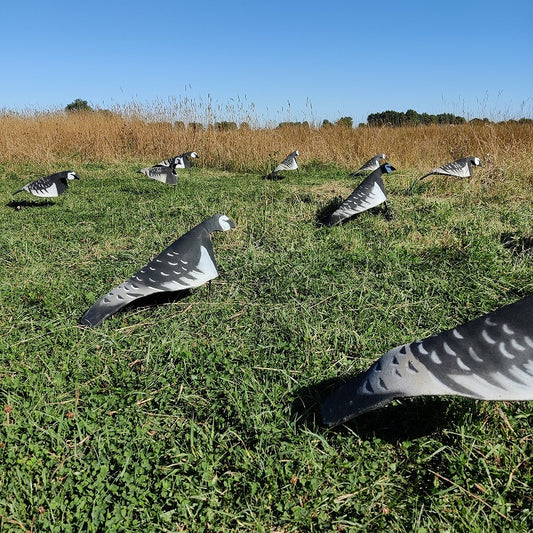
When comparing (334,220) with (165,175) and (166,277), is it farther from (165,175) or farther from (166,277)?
(165,175)

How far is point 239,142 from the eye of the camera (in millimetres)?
10531

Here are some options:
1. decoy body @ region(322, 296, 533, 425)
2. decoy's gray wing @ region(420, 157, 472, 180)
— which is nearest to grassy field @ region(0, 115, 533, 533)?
decoy body @ region(322, 296, 533, 425)

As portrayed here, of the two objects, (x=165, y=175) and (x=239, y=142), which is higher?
(x=239, y=142)

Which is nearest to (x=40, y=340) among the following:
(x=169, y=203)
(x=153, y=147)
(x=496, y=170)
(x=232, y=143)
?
(x=169, y=203)

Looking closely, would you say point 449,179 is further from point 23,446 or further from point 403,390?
point 23,446

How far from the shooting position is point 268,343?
269cm

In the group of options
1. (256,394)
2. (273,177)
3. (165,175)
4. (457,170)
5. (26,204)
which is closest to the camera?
(256,394)

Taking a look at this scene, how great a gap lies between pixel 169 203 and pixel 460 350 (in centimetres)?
500

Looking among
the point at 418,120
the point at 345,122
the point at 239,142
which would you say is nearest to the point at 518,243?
the point at 239,142

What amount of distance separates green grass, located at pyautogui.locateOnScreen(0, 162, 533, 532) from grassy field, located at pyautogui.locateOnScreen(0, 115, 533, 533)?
1 centimetres

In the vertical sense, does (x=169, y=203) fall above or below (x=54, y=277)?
above

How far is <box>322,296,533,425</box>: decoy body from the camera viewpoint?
155cm

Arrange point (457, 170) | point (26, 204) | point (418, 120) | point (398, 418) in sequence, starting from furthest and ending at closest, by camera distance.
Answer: point (418, 120) → point (26, 204) → point (457, 170) → point (398, 418)

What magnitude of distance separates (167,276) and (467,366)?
2.02 metres
